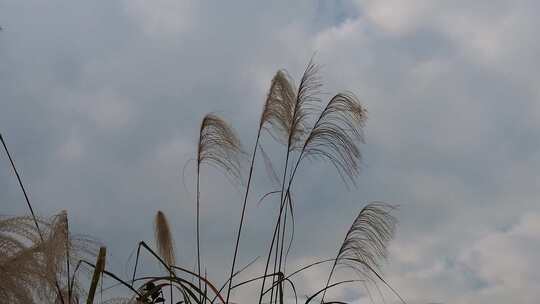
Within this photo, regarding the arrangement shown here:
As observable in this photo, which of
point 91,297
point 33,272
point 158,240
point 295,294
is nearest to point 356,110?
point 295,294

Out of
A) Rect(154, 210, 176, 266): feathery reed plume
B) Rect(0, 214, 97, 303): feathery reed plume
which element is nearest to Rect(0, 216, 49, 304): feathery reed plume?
Rect(0, 214, 97, 303): feathery reed plume

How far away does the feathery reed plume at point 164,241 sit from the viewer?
4383 mm

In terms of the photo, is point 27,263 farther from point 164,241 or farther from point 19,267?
point 164,241

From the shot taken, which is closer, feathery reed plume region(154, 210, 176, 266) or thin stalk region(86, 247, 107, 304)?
thin stalk region(86, 247, 107, 304)

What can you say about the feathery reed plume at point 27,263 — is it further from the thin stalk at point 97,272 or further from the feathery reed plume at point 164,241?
the feathery reed plume at point 164,241

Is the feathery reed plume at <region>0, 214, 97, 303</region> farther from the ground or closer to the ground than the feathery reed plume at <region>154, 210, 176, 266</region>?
closer to the ground

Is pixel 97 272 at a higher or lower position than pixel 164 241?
lower

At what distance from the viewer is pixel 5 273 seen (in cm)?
237

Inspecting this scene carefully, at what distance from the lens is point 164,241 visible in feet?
14.4

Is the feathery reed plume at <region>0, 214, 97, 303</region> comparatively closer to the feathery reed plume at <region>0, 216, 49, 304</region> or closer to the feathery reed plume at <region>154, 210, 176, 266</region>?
the feathery reed plume at <region>0, 216, 49, 304</region>

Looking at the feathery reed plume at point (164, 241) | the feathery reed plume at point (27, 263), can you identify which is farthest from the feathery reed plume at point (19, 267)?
the feathery reed plume at point (164, 241)

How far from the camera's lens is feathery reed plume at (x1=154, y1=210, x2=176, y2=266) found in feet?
14.4

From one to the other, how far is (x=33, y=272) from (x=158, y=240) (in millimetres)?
1981

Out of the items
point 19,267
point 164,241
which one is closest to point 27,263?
point 19,267
